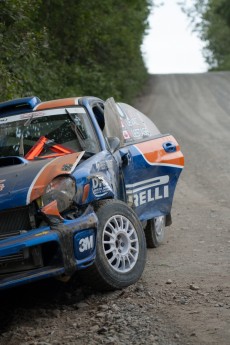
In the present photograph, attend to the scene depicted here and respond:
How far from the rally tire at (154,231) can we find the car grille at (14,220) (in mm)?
2575

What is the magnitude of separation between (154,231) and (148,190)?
2.45ft

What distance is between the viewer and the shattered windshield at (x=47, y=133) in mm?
6621

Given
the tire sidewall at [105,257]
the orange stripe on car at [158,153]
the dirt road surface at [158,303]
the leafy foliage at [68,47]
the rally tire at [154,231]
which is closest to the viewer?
the dirt road surface at [158,303]

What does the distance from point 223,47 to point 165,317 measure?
2796 inches

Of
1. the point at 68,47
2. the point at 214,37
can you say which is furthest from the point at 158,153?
the point at 214,37

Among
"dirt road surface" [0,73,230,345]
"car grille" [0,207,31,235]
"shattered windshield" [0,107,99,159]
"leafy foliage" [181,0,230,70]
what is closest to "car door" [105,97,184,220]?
"shattered windshield" [0,107,99,159]

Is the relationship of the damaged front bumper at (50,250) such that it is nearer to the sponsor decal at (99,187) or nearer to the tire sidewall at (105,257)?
the tire sidewall at (105,257)

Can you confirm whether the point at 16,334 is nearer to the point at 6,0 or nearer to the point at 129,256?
the point at 129,256

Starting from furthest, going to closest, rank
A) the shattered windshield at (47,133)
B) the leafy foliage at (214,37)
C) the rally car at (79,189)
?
the leafy foliage at (214,37)
the shattered windshield at (47,133)
the rally car at (79,189)

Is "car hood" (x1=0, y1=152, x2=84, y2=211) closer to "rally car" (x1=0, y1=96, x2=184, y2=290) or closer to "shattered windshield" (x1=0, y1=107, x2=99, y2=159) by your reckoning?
"rally car" (x1=0, y1=96, x2=184, y2=290)

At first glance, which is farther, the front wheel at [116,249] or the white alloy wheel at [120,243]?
the white alloy wheel at [120,243]

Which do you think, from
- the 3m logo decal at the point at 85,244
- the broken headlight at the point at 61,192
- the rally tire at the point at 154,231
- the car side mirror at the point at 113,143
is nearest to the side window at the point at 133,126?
the car side mirror at the point at 113,143

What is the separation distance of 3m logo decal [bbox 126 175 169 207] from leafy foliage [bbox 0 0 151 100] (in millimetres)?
4317

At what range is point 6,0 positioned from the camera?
452 inches
